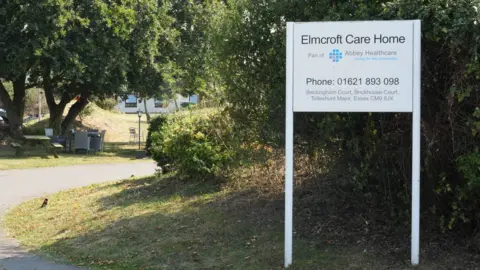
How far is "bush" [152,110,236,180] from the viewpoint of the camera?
10.1 meters

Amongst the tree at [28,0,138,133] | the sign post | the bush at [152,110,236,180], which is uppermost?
Result: the tree at [28,0,138,133]

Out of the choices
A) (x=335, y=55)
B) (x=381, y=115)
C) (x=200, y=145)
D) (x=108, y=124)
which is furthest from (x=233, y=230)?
(x=108, y=124)

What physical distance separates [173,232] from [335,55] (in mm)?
3470

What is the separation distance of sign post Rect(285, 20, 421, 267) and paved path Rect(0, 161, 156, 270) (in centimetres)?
352

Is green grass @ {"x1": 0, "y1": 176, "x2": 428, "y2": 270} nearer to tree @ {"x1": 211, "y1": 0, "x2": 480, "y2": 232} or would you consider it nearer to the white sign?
tree @ {"x1": 211, "y1": 0, "x2": 480, "y2": 232}

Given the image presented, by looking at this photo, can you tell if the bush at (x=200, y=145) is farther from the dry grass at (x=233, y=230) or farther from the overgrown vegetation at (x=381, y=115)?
the overgrown vegetation at (x=381, y=115)

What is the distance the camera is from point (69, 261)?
6.75 m

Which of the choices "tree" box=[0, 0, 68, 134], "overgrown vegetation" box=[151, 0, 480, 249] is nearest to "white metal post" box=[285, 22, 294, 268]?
"overgrown vegetation" box=[151, 0, 480, 249]

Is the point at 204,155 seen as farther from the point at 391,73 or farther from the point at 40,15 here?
the point at 40,15

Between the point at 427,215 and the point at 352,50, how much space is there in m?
2.15

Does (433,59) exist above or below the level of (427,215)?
above

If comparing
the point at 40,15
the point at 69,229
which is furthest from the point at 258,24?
the point at 40,15

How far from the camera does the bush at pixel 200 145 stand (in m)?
10.1

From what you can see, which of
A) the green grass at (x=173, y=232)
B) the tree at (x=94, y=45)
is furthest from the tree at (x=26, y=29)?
the green grass at (x=173, y=232)
